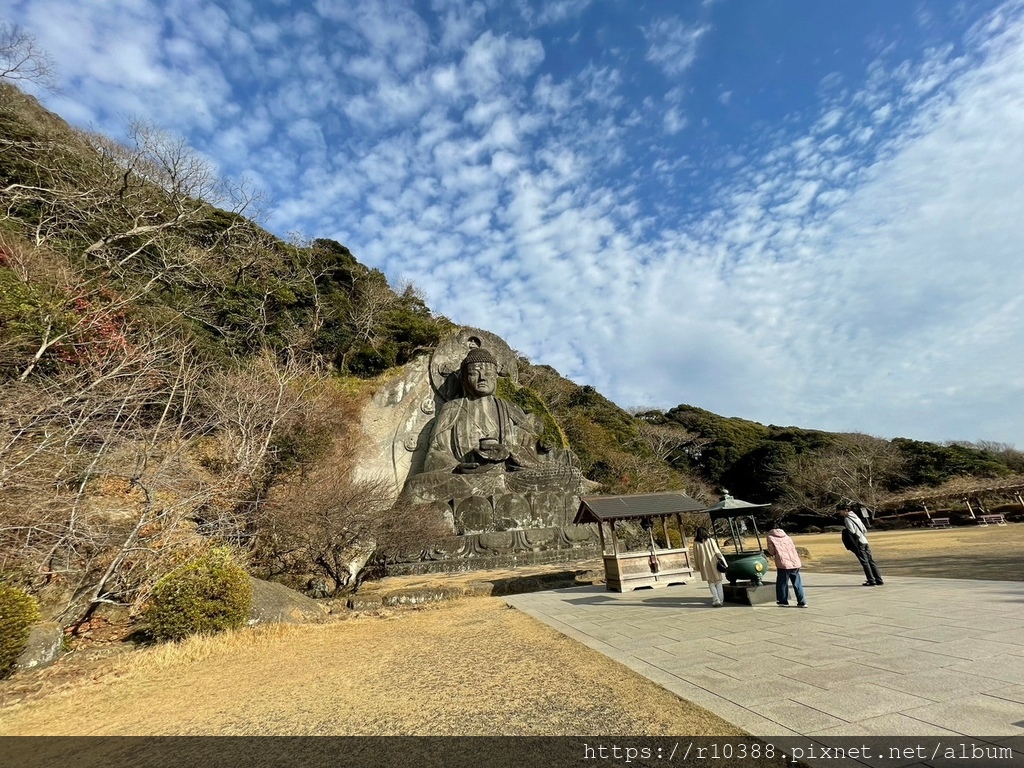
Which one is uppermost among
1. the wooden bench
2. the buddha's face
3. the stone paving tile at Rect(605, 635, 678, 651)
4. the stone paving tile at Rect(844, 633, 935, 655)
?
the buddha's face

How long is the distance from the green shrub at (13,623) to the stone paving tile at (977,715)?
8482 mm

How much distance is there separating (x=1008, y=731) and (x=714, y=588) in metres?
4.49

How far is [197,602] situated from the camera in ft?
21.5

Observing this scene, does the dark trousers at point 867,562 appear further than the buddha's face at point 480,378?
No

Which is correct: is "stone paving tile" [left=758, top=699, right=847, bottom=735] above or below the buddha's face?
below

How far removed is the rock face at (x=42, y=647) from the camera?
570 cm

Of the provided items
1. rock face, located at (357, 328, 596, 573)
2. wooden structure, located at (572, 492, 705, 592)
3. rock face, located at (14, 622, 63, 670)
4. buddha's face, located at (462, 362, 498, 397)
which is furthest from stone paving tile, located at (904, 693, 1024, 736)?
buddha's face, located at (462, 362, 498, 397)

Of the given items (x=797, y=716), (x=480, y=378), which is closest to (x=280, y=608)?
(x=797, y=716)

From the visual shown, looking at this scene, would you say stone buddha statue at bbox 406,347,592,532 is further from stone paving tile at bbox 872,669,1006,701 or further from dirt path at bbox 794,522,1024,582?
stone paving tile at bbox 872,669,1006,701

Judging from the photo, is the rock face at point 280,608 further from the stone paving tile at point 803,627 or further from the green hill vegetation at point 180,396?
the stone paving tile at point 803,627

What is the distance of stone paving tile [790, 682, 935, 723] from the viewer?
2.71 meters

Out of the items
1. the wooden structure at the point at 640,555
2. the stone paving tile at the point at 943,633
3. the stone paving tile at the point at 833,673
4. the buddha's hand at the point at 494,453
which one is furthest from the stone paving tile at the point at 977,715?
the buddha's hand at the point at 494,453

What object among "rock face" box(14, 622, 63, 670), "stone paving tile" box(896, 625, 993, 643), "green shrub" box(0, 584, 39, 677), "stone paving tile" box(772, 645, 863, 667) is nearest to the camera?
"stone paving tile" box(772, 645, 863, 667)

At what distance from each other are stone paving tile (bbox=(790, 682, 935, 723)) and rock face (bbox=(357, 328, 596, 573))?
422 inches
